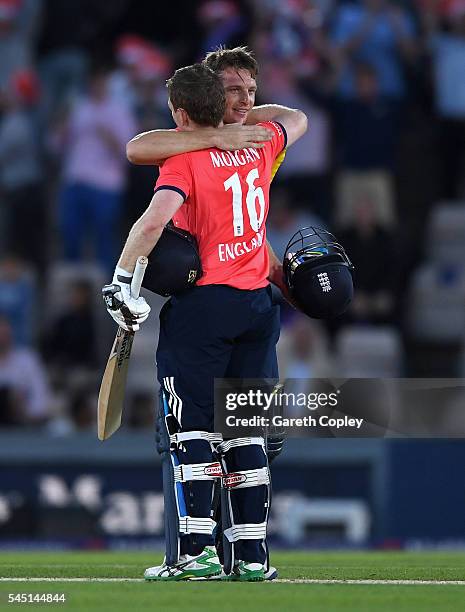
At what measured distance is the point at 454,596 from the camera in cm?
534

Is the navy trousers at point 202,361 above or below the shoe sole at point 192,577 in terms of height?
above

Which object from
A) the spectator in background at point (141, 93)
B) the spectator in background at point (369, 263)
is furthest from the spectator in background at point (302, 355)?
the spectator in background at point (141, 93)

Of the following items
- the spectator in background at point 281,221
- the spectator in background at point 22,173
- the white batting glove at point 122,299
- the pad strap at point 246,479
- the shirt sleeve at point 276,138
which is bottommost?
the pad strap at point 246,479

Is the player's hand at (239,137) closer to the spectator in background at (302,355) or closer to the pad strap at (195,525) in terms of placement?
the pad strap at (195,525)

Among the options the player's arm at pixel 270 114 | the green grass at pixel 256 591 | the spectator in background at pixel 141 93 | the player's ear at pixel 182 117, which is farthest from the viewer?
the spectator in background at pixel 141 93

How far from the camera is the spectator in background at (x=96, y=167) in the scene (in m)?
13.1

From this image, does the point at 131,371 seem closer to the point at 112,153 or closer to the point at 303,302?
the point at 112,153

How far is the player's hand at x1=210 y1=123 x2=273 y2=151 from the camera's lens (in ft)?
20.2

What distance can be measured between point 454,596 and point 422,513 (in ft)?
19.0

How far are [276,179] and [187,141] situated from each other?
7.41 meters

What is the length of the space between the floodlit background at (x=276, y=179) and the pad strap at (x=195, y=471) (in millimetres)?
5859

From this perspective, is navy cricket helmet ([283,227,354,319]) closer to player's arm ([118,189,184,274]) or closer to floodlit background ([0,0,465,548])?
player's arm ([118,189,184,274])

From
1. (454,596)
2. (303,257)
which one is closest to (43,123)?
(303,257)

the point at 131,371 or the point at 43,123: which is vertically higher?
the point at 43,123
